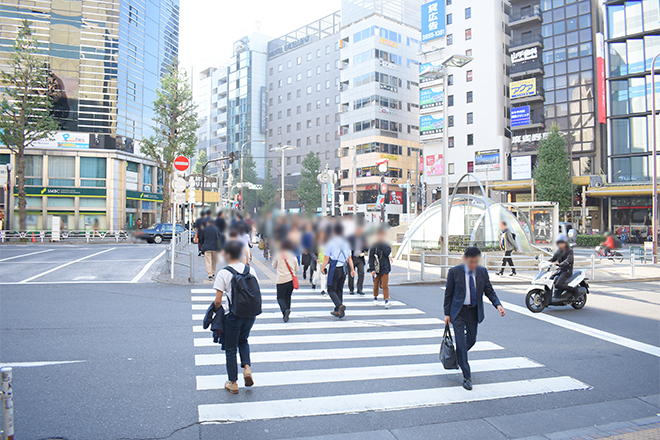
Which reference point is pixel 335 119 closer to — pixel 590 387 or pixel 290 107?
pixel 290 107

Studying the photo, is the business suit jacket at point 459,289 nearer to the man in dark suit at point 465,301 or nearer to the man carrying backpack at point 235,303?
the man in dark suit at point 465,301

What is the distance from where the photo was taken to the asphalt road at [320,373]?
4793mm

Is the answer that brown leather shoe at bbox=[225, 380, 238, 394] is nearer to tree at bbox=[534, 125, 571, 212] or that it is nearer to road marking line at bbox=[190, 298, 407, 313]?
tree at bbox=[534, 125, 571, 212]

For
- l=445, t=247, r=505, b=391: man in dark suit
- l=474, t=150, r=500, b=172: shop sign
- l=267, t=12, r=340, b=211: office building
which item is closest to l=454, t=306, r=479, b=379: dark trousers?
l=445, t=247, r=505, b=391: man in dark suit

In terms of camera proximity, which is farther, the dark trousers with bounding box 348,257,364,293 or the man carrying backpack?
the dark trousers with bounding box 348,257,364,293

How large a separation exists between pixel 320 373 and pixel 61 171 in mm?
5018

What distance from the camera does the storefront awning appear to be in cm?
536

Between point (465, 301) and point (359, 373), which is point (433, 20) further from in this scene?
point (359, 373)

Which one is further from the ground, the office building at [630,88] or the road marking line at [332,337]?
the office building at [630,88]

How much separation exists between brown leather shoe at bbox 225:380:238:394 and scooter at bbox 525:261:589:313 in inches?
317

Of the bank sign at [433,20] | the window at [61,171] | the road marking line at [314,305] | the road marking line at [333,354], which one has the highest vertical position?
the bank sign at [433,20]

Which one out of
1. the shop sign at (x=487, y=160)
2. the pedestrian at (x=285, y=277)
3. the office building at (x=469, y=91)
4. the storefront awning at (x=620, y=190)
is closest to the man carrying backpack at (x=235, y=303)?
the pedestrian at (x=285, y=277)

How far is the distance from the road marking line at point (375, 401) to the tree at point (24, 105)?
298 cm

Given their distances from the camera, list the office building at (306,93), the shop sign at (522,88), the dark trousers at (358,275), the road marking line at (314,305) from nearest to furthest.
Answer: the road marking line at (314,305) < the dark trousers at (358,275) < the shop sign at (522,88) < the office building at (306,93)
